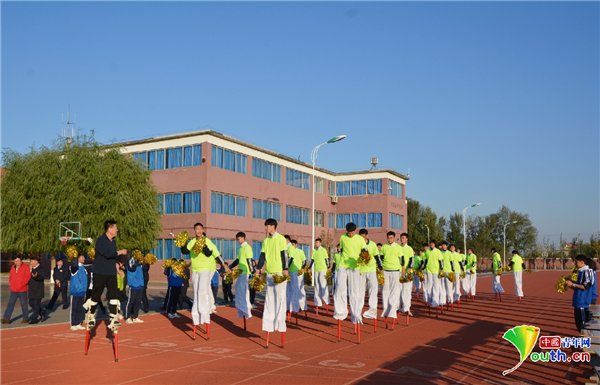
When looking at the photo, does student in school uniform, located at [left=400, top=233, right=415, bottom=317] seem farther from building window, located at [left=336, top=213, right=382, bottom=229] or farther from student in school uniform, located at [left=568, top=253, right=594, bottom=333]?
building window, located at [left=336, top=213, right=382, bottom=229]

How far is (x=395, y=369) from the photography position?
27.8ft

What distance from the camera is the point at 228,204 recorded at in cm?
4541

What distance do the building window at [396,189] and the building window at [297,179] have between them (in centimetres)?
1197

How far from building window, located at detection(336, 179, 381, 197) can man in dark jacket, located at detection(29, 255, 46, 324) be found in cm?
5186

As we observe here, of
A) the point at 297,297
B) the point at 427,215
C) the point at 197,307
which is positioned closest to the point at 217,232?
the point at 297,297

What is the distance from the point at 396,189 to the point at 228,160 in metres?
28.0

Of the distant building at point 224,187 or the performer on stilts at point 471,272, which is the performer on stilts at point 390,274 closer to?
the performer on stilts at point 471,272

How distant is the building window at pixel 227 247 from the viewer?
43844mm

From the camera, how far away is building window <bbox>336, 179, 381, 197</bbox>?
64938 mm

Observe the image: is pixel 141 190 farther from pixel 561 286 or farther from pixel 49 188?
pixel 561 286

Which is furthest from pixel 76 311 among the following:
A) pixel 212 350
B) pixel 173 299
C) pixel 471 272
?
pixel 471 272

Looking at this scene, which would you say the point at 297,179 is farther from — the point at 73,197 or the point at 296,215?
the point at 73,197

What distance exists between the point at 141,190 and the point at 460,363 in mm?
31136

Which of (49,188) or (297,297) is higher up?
(49,188)
